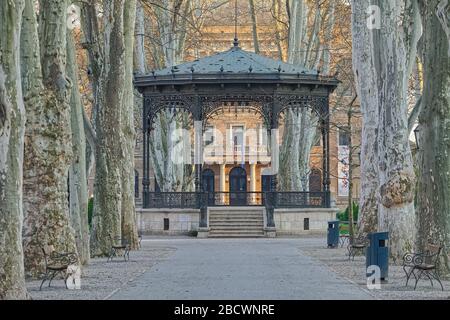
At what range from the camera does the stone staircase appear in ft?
158

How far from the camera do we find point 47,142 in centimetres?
2447

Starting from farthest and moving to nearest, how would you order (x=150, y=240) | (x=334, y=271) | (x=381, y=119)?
(x=150, y=240) < (x=381, y=119) < (x=334, y=271)

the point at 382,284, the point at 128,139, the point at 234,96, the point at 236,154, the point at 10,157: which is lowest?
the point at 382,284

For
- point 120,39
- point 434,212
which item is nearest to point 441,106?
point 434,212

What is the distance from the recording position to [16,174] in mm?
18406

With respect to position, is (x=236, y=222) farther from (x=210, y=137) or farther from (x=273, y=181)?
(x=210, y=137)

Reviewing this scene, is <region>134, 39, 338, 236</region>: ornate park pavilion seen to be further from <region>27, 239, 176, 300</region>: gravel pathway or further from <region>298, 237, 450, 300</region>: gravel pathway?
<region>27, 239, 176, 300</region>: gravel pathway

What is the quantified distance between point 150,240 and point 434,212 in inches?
878

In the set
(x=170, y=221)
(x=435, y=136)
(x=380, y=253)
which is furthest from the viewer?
(x=170, y=221)

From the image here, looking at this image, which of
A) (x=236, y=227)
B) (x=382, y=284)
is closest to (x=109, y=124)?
(x=382, y=284)

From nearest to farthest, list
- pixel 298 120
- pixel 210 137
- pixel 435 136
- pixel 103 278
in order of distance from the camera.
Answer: pixel 435 136 → pixel 103 278 → pixel 298 120 → pixel 210 137

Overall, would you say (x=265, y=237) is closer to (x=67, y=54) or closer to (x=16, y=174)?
(x=67, y=54)

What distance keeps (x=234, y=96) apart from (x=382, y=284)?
26.8 meters

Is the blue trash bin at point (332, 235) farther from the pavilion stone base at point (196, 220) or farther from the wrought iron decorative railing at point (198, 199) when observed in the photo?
the wrought iron decorative railing at point (198, 199)
